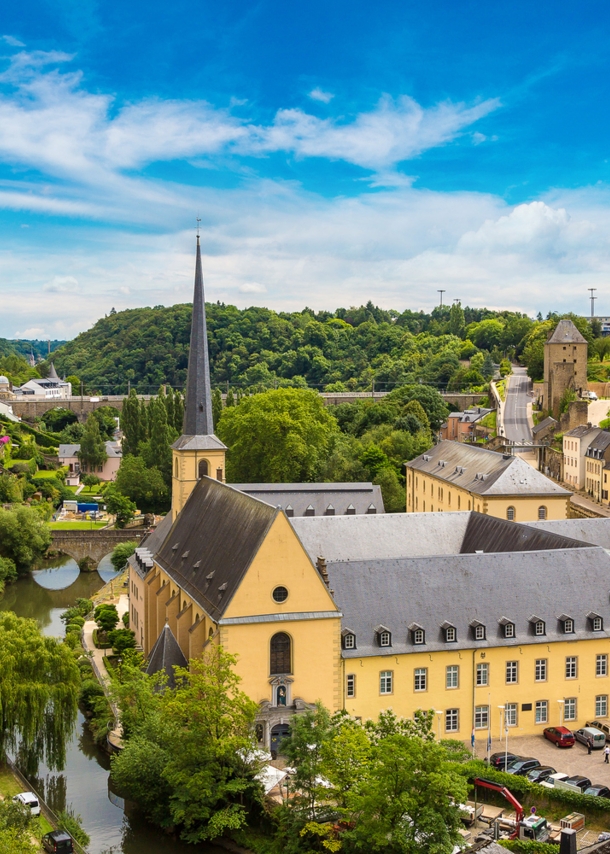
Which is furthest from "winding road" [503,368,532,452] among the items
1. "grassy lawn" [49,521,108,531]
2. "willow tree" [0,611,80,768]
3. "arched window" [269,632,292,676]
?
"willow tree" [0,611,80,768]

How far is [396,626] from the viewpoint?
126 ft

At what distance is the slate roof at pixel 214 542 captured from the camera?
122 ft

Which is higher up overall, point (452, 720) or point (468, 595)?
point (468, 595)

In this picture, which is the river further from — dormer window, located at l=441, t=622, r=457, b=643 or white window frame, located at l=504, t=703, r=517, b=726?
white window frame, located at l=504, t=703, r=517, b=726

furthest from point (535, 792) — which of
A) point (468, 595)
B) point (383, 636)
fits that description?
point (468, 595)

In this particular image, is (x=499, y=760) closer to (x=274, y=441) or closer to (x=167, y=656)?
(x=167, y=656)

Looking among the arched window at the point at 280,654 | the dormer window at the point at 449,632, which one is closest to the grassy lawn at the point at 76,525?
the arched window at the point at 280,654

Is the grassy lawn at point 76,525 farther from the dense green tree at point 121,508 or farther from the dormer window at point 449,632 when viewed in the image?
the dormer window at point 449,632

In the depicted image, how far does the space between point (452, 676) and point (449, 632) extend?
180 cm

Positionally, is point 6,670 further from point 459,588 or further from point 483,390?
point 483,390

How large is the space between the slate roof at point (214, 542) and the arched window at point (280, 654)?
8.07 ft

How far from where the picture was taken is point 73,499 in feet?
340

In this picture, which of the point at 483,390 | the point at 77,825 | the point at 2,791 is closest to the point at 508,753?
the point at 77,825

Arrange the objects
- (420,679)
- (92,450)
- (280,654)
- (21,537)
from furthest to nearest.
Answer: (92,450)
(21,537)
(420,679)
(280,654)
